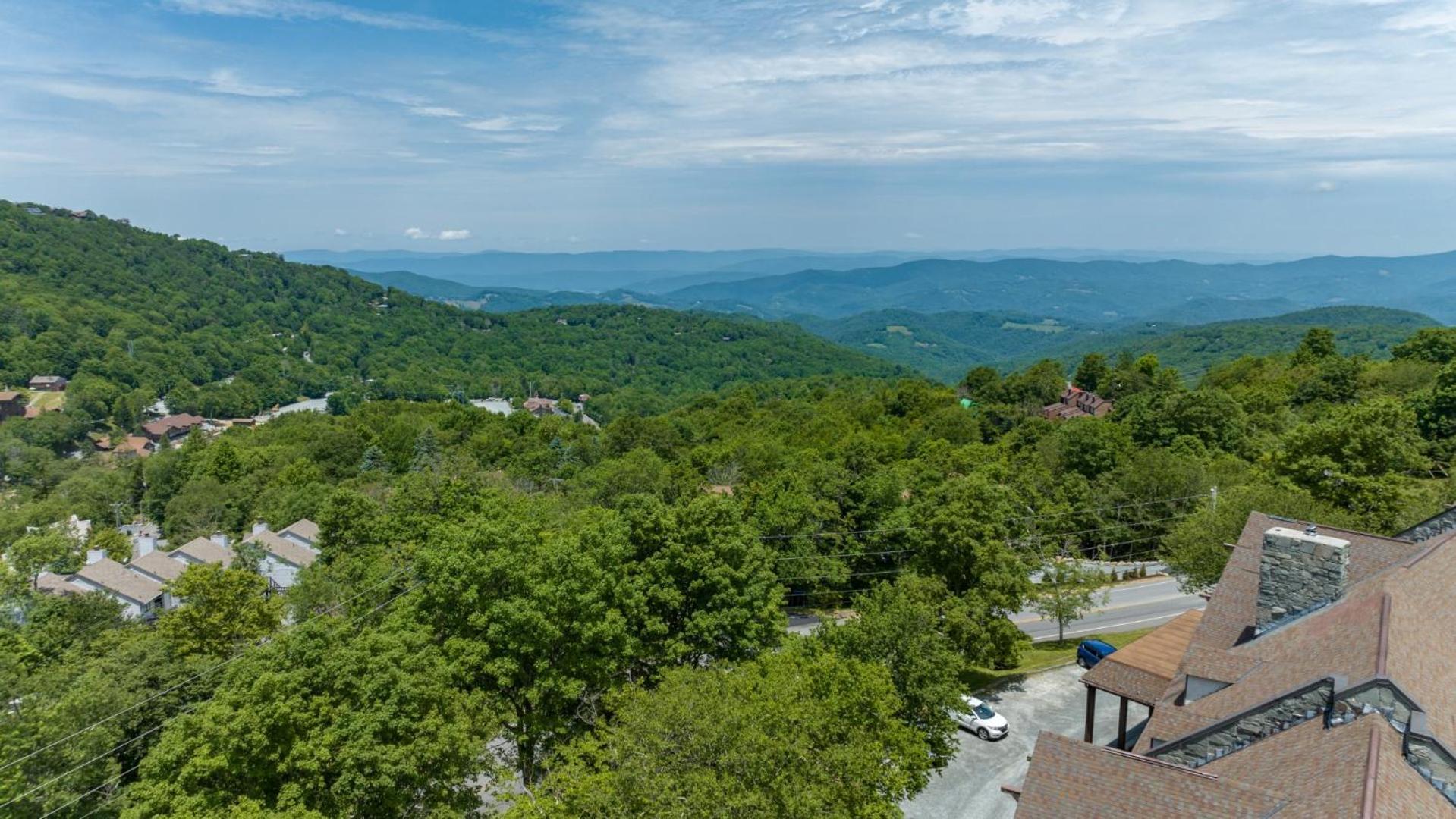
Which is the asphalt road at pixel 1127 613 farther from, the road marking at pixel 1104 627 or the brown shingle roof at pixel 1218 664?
the brown shingle roof at pixel 1218 664

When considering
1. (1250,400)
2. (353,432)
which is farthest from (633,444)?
(1250,400)

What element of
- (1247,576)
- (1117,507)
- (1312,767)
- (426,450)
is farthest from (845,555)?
(426,450)

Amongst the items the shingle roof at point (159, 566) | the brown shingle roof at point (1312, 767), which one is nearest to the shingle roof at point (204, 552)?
the shingle roof at point (159, 566)

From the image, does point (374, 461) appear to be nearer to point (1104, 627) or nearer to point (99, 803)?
point (99, 803)

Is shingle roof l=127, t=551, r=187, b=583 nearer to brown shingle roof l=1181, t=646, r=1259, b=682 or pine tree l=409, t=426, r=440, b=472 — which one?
pine tree l=409, t=426, r=440, b=472

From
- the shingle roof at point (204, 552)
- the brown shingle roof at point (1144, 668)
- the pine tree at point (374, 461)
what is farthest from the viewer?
the pine tree at point (374, 461)

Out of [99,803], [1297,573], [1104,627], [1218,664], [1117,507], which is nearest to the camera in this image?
[1218,664]
